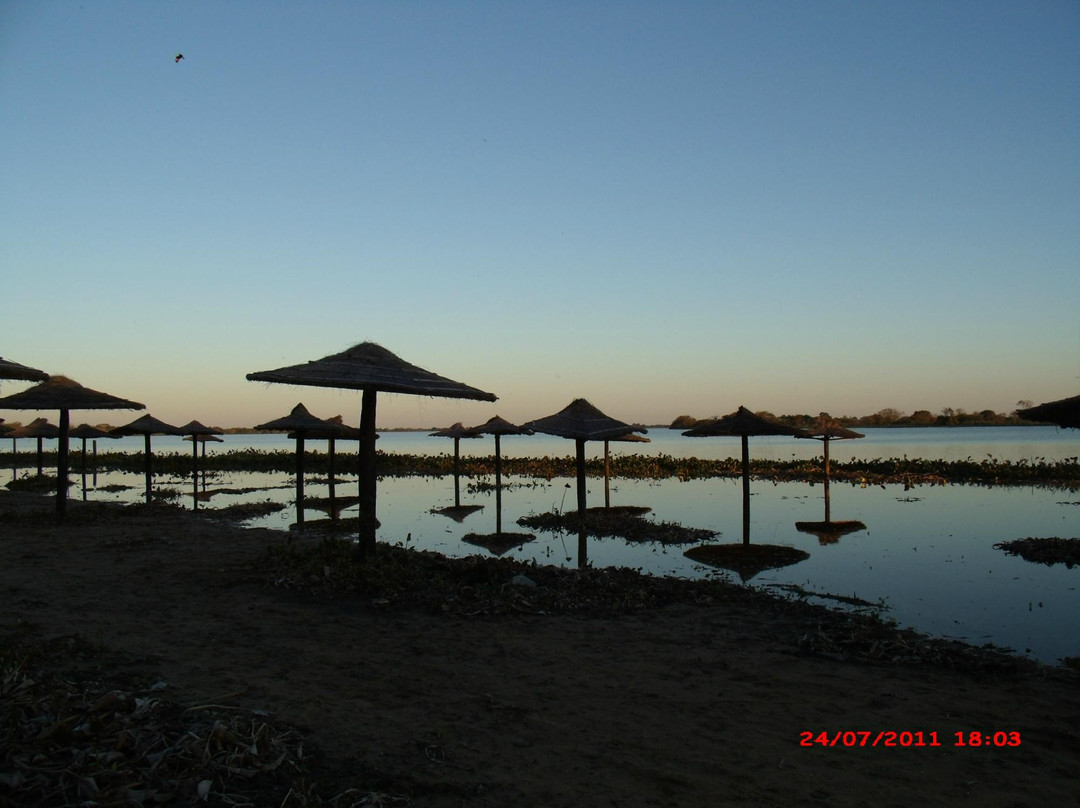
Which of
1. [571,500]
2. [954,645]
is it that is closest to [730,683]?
[954,645]

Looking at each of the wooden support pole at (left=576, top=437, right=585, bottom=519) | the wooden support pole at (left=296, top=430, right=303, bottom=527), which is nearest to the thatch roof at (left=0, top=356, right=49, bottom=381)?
the wooden support pole at (left=296, top=430, right=303, bottom=527)

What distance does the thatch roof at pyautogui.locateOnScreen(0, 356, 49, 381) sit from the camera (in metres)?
10.1

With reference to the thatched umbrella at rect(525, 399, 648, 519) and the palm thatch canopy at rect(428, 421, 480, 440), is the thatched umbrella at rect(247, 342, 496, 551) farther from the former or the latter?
the palm thatch canopy at rect(428, 421, 480, 440)

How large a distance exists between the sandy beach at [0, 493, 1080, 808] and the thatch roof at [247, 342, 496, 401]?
282 centimetres

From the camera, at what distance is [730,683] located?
588 centimetres

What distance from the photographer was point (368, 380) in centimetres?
903

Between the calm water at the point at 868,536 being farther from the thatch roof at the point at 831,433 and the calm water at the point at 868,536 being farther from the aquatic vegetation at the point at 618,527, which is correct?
the thatch roof at the point at 831,433

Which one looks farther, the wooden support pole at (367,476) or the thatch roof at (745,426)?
the thatch roof at (745,426)

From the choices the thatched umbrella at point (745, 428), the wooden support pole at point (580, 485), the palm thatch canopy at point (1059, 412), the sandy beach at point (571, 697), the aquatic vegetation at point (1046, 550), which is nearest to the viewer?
the sandy beach at point (571, 697)

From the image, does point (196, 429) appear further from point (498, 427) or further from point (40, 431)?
point (498, 427)

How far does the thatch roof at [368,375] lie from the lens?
898 cm

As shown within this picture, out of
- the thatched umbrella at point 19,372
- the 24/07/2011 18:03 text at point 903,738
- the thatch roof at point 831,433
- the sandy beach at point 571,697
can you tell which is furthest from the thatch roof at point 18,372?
the thatch roof at point 831,433

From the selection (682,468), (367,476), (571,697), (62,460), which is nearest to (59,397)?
(62,460)

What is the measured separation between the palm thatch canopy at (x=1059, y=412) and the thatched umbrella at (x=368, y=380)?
9.72m
